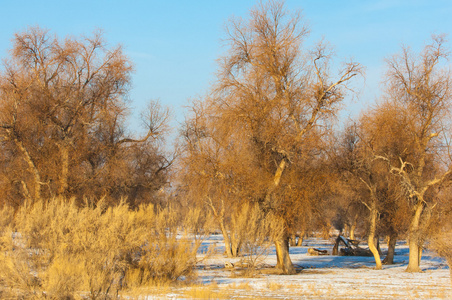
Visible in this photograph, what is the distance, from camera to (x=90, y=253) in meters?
12.4

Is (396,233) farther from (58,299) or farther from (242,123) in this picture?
(58,299)

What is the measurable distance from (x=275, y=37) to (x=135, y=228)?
12546mm

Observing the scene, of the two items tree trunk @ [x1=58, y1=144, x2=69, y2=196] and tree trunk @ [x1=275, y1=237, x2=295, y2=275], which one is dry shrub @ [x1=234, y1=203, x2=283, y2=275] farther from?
tree trunk @ [x1=58, y1=144, x2=69, y2=196]

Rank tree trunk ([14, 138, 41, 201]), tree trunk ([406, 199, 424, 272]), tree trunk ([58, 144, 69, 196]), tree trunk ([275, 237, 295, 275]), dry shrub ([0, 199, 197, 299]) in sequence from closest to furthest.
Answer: dry shrub ([0, 199, 197, 299]), tree trunk ([275, 237, 295, 275]), tree trunk ([406, 199, 424, 272]), tree trunk ([14, 138, 41, 201]), tree trunk ([58, 144, 69, 196])

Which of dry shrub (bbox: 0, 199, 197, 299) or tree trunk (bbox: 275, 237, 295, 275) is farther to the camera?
tree trunk (bbox: 275, 237, 295, 275)

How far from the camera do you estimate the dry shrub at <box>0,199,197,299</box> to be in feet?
37.2

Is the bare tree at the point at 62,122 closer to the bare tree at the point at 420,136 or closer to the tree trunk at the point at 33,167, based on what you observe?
the tree trunk at the point at 33,167

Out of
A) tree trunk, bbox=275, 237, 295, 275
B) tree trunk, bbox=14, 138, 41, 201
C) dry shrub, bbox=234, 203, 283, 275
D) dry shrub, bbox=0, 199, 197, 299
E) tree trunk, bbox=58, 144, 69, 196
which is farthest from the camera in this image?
tree trunk, bbox=58, 144, 69, 196

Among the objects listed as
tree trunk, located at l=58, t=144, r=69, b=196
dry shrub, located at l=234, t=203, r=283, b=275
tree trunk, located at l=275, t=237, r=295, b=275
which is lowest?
tree trunk, located at l=275, t=237, r=295, b=275

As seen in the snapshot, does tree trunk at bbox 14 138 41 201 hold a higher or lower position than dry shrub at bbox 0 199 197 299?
higher

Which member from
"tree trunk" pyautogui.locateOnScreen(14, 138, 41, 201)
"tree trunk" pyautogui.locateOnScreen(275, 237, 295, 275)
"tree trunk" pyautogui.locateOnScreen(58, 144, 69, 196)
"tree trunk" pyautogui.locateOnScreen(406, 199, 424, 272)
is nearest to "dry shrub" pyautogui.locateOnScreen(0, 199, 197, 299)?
"tree trunk" pyautogui.locateOnScreen(275, 237, 295, 275)

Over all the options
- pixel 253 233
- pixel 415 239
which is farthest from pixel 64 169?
pixel 415 239

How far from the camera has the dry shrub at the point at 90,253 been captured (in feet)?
37.2

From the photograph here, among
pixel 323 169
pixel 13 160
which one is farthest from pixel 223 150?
pixel 13 160
